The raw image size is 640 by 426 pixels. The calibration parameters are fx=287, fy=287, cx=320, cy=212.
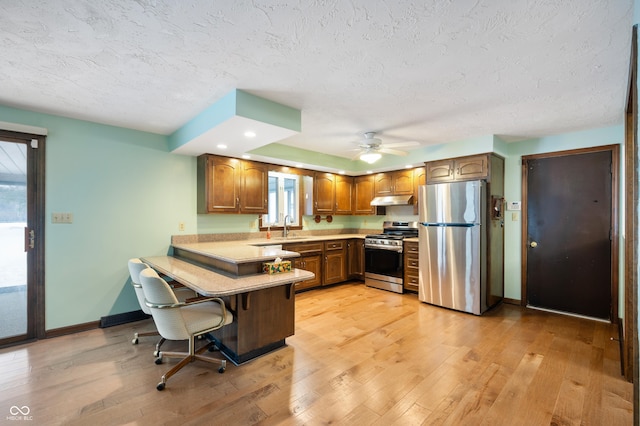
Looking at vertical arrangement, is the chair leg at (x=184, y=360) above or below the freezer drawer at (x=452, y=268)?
below

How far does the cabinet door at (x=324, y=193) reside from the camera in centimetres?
534

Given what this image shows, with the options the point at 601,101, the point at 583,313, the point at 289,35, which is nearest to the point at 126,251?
the point at 289,35

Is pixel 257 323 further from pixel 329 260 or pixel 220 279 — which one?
pixel 329 260

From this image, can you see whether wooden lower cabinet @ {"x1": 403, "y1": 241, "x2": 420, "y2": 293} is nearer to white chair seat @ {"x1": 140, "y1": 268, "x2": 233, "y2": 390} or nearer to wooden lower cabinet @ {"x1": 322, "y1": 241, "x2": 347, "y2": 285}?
wooden lower cabinet @ {"x1": 322, "y1": 241, "x2": 347, "y2": 285}

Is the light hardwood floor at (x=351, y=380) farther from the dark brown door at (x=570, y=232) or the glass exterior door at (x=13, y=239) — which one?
the dark brown door at (x=570, y=232)

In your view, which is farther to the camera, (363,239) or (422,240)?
(363,239)

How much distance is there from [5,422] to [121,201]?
227 centimetres

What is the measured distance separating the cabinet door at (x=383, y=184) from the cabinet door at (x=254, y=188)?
2.18 metres

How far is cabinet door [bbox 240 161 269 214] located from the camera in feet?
14.0

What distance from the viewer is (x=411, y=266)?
4.59 meters

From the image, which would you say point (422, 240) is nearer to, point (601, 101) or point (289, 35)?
point (601, 101)

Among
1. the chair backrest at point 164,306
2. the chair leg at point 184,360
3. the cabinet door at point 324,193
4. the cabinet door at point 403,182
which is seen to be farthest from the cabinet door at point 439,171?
the chair backrest at point 164,306

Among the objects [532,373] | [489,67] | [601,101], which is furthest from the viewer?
[601,101]

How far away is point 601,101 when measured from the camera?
2.71 m
